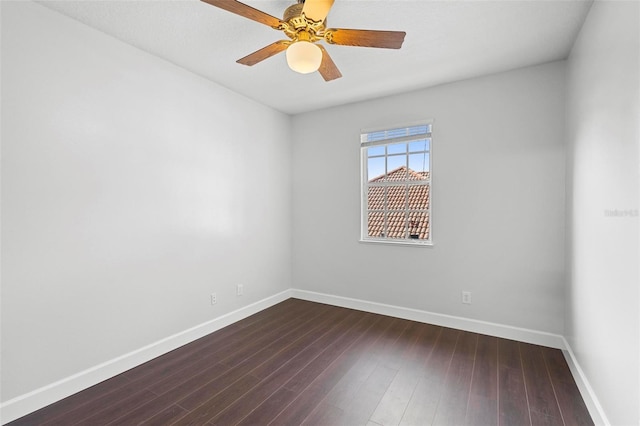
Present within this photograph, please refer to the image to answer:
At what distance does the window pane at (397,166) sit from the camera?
11.7ft

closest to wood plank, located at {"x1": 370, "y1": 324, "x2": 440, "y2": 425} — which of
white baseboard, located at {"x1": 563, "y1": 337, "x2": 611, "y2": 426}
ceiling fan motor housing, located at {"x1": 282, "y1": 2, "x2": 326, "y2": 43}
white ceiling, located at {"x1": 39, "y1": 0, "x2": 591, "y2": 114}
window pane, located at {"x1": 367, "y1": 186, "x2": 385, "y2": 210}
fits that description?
white baseboard, located at {"x1": 563, "y1": 337, "x2": 611, "y2": 426}

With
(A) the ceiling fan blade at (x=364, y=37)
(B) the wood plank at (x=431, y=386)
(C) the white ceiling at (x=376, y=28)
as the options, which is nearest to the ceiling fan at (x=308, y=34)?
(A) the ceiling fan blade at (x=364, y=37)

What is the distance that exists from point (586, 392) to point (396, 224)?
7.10 ft

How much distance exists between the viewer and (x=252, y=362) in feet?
8.14

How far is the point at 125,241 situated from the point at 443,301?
3.18 meters

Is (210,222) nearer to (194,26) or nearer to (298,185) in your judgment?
(298,185)

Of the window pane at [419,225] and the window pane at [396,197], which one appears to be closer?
the window pane at [419,225]

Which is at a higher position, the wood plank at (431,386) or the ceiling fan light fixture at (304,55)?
the ceiling fan light fixture at (304,55)

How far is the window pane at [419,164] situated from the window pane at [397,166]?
3.4 inches

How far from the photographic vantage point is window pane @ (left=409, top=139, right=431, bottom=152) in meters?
3.38

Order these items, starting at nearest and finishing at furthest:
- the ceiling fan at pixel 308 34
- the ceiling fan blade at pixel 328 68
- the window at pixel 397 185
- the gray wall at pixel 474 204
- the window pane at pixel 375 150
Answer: the ceiling fan at pixel 308 34, the ceiling fan blade at pixel 328 68, the gray wall at pixel 474 204, the window at pixel 397 185, the window pane at pixel 375 150

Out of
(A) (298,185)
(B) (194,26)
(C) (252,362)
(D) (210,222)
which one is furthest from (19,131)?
(A) (298,185)

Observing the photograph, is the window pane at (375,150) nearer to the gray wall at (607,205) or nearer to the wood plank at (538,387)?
the gray wall at (607,205)

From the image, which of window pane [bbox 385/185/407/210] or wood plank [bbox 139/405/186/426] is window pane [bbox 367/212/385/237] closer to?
window pane [bbox 385/185/407/210]
